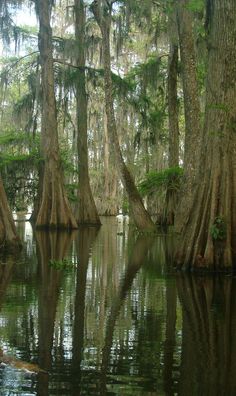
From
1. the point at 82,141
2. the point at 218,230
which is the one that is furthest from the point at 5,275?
the point at 82,141

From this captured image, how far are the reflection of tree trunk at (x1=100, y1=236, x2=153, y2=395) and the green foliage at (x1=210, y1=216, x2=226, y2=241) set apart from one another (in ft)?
4.40

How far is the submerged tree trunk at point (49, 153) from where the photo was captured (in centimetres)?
1881

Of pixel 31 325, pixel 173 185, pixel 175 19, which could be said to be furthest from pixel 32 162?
pixel 31 325

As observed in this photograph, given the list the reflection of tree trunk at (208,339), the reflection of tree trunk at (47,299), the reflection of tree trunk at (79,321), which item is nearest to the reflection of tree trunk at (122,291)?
the reflection of tree trunk at (79,321)

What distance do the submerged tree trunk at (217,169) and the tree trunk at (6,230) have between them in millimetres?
3563

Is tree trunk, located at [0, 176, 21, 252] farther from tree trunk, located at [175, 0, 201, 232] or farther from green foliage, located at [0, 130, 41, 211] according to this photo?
green foliage, located at [0, 130, 41, 211]

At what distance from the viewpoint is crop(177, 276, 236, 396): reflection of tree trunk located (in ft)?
11.6

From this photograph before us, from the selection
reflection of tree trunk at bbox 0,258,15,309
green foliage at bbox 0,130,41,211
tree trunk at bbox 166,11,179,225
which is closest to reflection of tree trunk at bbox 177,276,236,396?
reflection of tree trunk at bbox 0,258,15,309

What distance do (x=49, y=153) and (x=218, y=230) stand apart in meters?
12.0

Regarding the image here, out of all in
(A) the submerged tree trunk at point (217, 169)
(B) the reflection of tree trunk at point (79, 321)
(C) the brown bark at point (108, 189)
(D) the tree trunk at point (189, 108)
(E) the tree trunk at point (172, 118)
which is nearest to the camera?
(B) the reflection of tree trunk at point (79, 321)

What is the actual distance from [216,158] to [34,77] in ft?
47.4

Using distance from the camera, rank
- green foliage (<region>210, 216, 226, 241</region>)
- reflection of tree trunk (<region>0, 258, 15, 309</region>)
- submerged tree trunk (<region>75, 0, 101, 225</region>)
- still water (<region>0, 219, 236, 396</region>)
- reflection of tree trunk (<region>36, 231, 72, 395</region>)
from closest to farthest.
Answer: still water (<region>0, 219, 236, 396</region>) → reflection of tree trunk (<region>36, 231, 72, 395</region>) → reflection of tree trunk (<region>0, 258, 15, 309</region>) → green foliage (<region>210, 216, 226, 241</region>) → submerged tree trunk (<region>75, 0, 101, 225</region>)

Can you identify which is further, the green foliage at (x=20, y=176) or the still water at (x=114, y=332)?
the green foliage at (x=20, y=176)

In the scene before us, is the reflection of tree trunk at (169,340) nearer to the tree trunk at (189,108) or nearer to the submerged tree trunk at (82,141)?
the tree trunk at (189,108)
